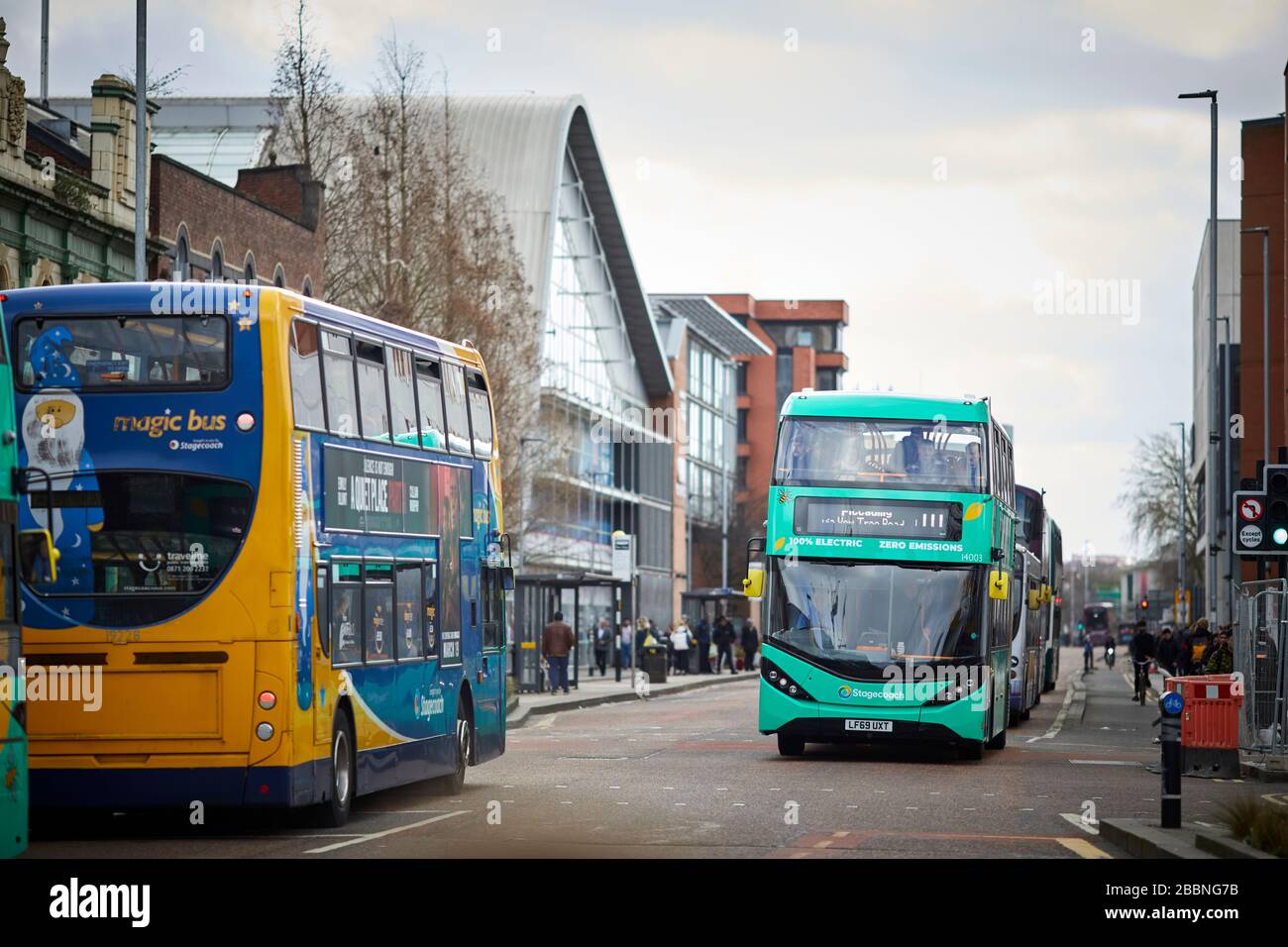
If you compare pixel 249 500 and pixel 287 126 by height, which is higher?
pixel 287 126

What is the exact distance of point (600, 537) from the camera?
84500mm

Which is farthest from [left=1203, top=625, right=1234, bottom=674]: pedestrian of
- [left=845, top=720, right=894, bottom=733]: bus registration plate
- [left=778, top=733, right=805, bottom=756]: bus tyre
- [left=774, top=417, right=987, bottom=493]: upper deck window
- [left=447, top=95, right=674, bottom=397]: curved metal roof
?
[left=447, top=95, right=674, bottom=397]: curved metal roof

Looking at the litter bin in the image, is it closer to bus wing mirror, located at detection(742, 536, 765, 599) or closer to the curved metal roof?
the curved metal roof

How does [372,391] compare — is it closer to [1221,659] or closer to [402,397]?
[402,397]

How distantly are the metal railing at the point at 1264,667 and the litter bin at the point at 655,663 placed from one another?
28981 mm

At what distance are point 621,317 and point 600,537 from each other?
1062 centimetres

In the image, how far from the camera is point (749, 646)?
74.0m

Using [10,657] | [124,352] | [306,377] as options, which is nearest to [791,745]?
[306,377]

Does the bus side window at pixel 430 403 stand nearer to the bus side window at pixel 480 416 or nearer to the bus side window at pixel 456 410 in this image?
the bus side window at pixel 456 410

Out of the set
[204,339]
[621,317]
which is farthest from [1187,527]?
[204,339]

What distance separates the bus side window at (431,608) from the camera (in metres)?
18.8

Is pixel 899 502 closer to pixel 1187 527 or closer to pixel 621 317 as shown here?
pixel 621 317

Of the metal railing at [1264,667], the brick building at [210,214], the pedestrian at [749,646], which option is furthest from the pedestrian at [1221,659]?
the pedestrian at [749,646]

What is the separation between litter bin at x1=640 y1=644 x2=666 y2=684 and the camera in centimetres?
5659
